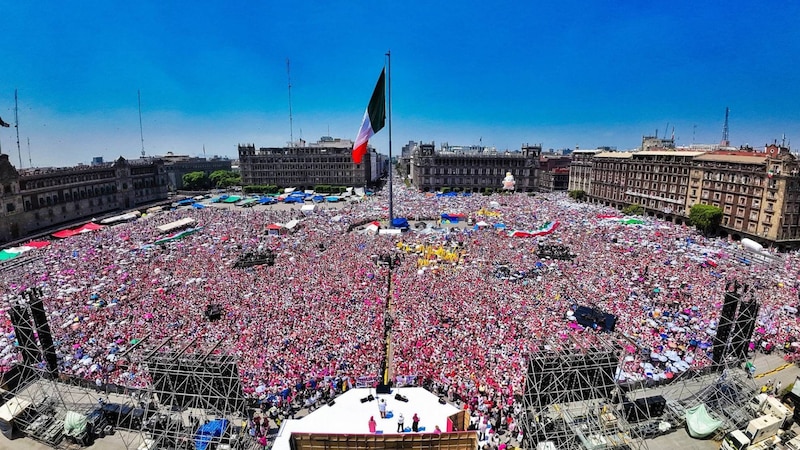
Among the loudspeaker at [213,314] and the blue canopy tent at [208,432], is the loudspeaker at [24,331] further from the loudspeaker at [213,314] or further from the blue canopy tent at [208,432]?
the blue canopy tent at [208,432]

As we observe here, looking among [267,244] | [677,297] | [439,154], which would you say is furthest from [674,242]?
[439,154]

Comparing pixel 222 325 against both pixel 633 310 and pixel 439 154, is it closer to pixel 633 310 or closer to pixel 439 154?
pixel 633 310

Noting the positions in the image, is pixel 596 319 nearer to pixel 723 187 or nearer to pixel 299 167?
pixel 723 187

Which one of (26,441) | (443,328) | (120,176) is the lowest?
(26,441)

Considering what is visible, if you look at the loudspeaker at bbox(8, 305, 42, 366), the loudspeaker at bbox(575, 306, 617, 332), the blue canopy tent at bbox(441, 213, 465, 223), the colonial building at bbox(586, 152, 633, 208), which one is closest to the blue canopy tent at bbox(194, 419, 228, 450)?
the loudspeaker at bbox(8, 305, 42, 366)

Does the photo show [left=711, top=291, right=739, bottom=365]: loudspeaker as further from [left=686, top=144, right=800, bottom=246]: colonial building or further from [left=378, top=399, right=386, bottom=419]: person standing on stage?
[left=686, top=144, right=800, bottom=246]: colonial building

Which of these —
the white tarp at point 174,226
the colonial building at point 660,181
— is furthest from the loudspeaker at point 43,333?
the colonial building at point 660,181
